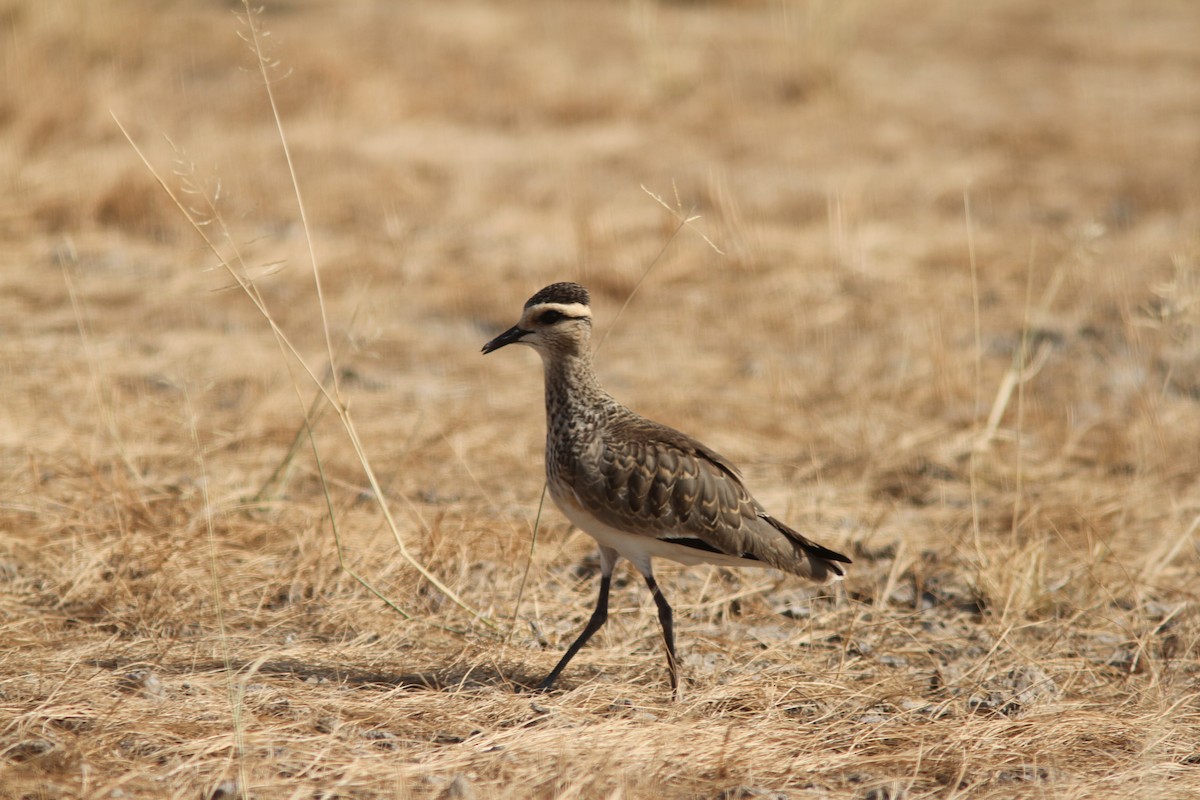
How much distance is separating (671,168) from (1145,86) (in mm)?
6745

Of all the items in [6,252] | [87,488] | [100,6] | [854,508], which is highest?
[100,6]

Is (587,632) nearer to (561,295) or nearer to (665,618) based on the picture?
(665,618)

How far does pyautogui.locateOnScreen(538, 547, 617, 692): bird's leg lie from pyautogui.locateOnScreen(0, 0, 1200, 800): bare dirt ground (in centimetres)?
13

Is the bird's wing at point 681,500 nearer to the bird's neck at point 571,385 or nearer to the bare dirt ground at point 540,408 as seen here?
Result: the bird's neck at point 571,385

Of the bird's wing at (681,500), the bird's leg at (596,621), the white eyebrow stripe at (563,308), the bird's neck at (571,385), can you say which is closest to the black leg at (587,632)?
the bird's leg at (596,621)

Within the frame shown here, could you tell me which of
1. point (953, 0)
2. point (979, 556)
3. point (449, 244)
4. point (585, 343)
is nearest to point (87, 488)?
point (585, 343)

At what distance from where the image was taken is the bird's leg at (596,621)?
477 centimetres

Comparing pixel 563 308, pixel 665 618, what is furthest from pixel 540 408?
pixel 665 618

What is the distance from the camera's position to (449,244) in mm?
10203

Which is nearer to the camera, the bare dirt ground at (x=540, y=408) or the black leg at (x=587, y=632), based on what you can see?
the bare dirt ground at (x=540, y=408)

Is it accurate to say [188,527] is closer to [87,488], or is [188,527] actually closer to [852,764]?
[87,488]

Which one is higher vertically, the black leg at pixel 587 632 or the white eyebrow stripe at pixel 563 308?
the white eyebrow stripe at pixel 563 308

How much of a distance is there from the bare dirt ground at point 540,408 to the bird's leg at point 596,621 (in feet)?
0.44

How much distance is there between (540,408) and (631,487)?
329 cm
